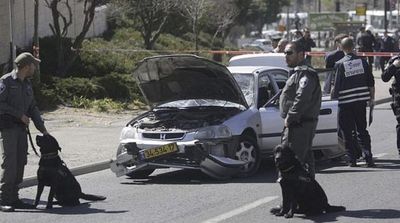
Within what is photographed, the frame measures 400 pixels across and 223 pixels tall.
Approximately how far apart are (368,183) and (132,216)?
11.0 feet

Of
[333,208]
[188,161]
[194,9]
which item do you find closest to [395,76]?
[188,161]

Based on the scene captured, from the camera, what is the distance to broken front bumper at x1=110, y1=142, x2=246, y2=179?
36.2 feet

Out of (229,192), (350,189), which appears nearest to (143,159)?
(229,192)

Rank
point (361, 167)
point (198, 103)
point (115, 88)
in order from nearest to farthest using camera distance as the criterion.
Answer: point (198, 103) < point (361, 167) < point (115, 88)

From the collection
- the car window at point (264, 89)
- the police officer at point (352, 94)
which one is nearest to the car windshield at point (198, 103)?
the car window at point (264, 89)

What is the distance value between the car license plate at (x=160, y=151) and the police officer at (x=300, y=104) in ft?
7.56

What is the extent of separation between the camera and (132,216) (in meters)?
9.22

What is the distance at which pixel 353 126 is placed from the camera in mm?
12359

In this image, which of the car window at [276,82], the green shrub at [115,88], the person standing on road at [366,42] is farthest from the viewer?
the person standing on road at [366,42]

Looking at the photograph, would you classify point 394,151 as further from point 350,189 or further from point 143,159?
point 143,159

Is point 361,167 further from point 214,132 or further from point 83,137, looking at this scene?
point 83,137

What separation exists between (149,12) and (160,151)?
2086cm

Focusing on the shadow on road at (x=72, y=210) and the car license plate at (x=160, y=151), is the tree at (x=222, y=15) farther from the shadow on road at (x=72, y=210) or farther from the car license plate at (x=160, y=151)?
the shadow on road at (x=72, y=210)

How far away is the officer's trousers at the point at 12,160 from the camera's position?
963cm
